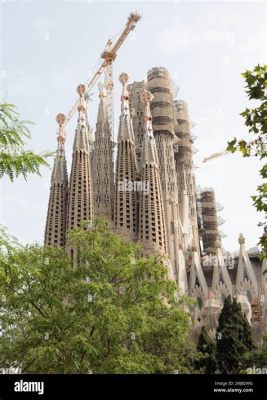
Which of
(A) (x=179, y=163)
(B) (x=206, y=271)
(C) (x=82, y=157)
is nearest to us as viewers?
(C) (x=82, y=157)

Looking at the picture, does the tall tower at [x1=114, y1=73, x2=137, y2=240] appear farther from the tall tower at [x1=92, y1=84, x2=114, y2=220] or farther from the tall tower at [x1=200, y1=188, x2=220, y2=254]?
the tall tower at [x1=200, y1=188, x2=220, y2=254]

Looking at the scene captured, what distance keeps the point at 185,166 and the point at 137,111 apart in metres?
9.27

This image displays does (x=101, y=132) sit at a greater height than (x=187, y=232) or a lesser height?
greater

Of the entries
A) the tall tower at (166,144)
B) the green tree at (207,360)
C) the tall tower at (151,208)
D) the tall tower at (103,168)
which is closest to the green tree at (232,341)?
the green tree at (207,360)

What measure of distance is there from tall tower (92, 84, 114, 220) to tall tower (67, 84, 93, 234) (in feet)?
12.3

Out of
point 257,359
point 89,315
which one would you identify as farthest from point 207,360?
point 89,315

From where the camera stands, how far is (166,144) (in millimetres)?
61188

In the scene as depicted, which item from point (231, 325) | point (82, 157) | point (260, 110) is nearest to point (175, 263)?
point (82, 157)

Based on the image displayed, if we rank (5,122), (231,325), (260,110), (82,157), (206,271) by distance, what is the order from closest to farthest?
1. (5,122)
2. (260,110)
3. (231,325)
4. (82,157)
5. (206,271)

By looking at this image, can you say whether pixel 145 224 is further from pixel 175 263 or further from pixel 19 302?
pixel 19 302

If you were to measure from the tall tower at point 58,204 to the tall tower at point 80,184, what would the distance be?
150cm

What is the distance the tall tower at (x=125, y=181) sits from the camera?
50969 mm
